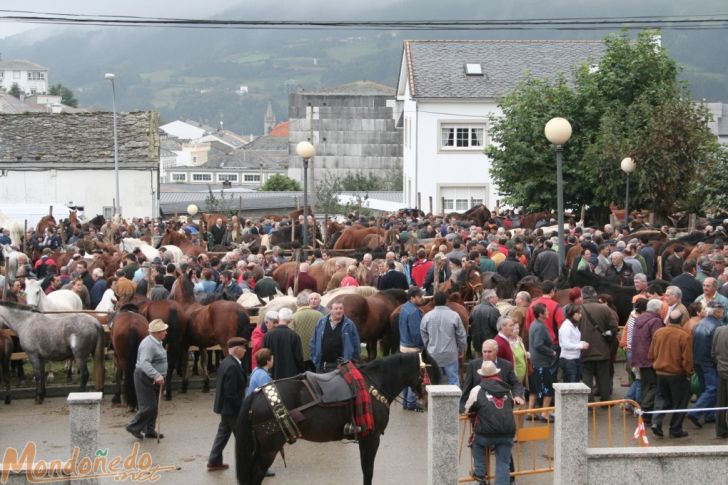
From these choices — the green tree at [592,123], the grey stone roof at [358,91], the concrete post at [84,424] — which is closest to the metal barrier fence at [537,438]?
the concrete post at [84,424]

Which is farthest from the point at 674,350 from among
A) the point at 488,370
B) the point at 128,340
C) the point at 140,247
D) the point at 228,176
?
the point at 228,176

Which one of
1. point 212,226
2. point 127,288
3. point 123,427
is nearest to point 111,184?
point 212,226

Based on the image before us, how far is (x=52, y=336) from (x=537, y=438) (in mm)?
7633

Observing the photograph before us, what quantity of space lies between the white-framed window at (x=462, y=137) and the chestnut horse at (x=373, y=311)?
108 ft

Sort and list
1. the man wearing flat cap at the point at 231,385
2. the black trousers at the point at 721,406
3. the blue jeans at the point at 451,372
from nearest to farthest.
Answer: the man wearing flat cap at the point at 231,385 → the black trousers at the point at 721,406 → the blue jeans at the point at 451,372

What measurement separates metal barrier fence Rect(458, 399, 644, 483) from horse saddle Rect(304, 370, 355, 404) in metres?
1.32

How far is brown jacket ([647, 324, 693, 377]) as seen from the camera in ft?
48.2

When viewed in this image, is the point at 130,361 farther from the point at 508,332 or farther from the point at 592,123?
the point at 592,123

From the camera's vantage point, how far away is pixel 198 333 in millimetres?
17875

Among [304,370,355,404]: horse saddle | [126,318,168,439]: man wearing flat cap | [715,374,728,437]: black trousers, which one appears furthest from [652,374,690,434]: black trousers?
[126,318,168,439]: man wearing flat cap

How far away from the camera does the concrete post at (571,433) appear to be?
12.1 metres

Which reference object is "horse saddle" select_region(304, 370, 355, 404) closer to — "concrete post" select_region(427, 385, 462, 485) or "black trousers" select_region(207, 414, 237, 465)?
"concrete post" select_region(427, 385, 462, 485)

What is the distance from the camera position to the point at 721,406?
578 inches

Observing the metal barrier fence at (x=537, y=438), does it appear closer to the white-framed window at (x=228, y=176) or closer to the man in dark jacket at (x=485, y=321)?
the man in dark jacket at (x=485, y=321)
